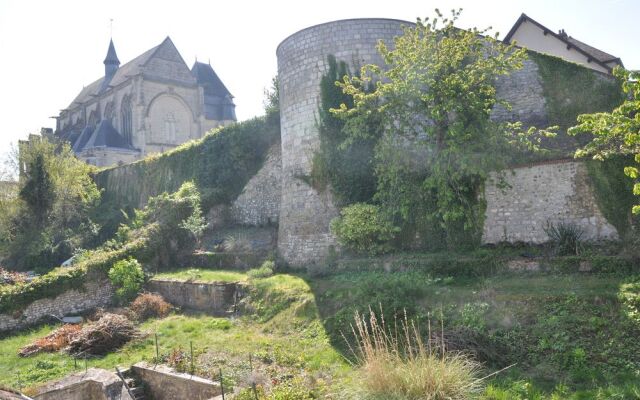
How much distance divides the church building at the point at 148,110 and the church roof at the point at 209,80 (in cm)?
10

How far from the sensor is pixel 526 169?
11.3 m

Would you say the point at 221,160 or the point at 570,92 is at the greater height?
the point at 570,92

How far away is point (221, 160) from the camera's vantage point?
2086 cm

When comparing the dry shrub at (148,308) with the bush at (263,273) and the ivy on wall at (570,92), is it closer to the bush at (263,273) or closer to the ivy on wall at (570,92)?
the bush at (263,273)

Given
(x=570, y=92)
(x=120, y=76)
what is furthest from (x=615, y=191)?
(x=120, y=76)

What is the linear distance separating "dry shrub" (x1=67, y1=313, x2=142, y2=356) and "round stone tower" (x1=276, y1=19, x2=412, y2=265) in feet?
15.8

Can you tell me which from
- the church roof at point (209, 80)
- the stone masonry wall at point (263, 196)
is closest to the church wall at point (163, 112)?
the church roof at point (209, 80)

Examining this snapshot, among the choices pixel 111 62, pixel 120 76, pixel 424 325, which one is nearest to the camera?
pixel 424 325

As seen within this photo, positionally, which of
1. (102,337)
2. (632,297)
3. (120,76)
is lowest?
(102,337)

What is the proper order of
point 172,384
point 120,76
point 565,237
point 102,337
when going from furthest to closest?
point 120,76 < point 102,337 < point 565,237 < point 172,384

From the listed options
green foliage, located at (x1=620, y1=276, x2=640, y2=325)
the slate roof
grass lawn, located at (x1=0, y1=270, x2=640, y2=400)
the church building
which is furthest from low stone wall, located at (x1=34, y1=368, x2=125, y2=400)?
the slate roof

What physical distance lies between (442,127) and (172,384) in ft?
25.6

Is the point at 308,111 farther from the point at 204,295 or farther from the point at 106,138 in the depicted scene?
the point at 106,138

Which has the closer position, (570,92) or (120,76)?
(570,92)
